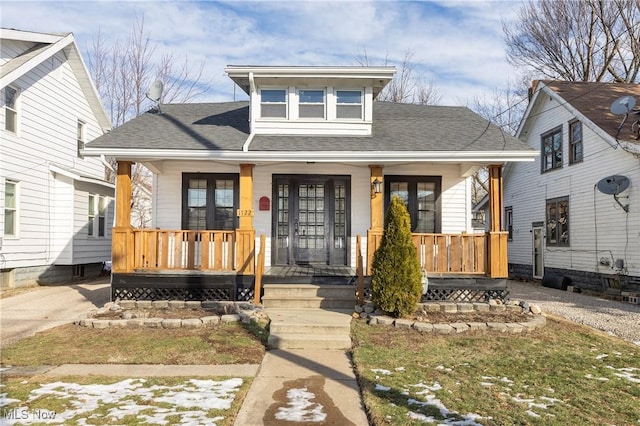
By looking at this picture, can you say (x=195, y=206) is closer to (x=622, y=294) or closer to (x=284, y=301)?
(x=284, y=301)

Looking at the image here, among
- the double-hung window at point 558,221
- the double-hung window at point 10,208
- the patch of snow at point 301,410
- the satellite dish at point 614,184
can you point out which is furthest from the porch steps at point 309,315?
the double-hung window at point 558,221

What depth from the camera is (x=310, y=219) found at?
33.6 ft

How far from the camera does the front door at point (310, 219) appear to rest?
1022cm

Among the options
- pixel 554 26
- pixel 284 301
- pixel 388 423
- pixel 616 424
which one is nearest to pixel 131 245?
pixel 284 301

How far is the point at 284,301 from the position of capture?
8.10 metres

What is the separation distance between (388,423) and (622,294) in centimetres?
1074

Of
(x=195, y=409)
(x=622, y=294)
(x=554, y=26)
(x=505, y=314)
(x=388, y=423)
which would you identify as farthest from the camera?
(x=554, y=26)

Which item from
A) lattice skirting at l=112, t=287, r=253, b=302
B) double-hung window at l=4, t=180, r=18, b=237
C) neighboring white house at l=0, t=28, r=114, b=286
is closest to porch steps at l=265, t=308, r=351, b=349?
lattice skirting at l=112, t=287, r=253, b=302

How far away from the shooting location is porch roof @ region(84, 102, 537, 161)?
864 centimetres

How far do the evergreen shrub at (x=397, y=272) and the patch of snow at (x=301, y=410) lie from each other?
3.04 meters

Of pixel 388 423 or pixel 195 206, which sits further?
pixel 195 206

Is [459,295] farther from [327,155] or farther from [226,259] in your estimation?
[226,259]

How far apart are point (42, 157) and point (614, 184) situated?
1577 centimetres

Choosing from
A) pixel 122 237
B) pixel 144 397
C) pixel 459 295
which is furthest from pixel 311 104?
pixel 144 397
